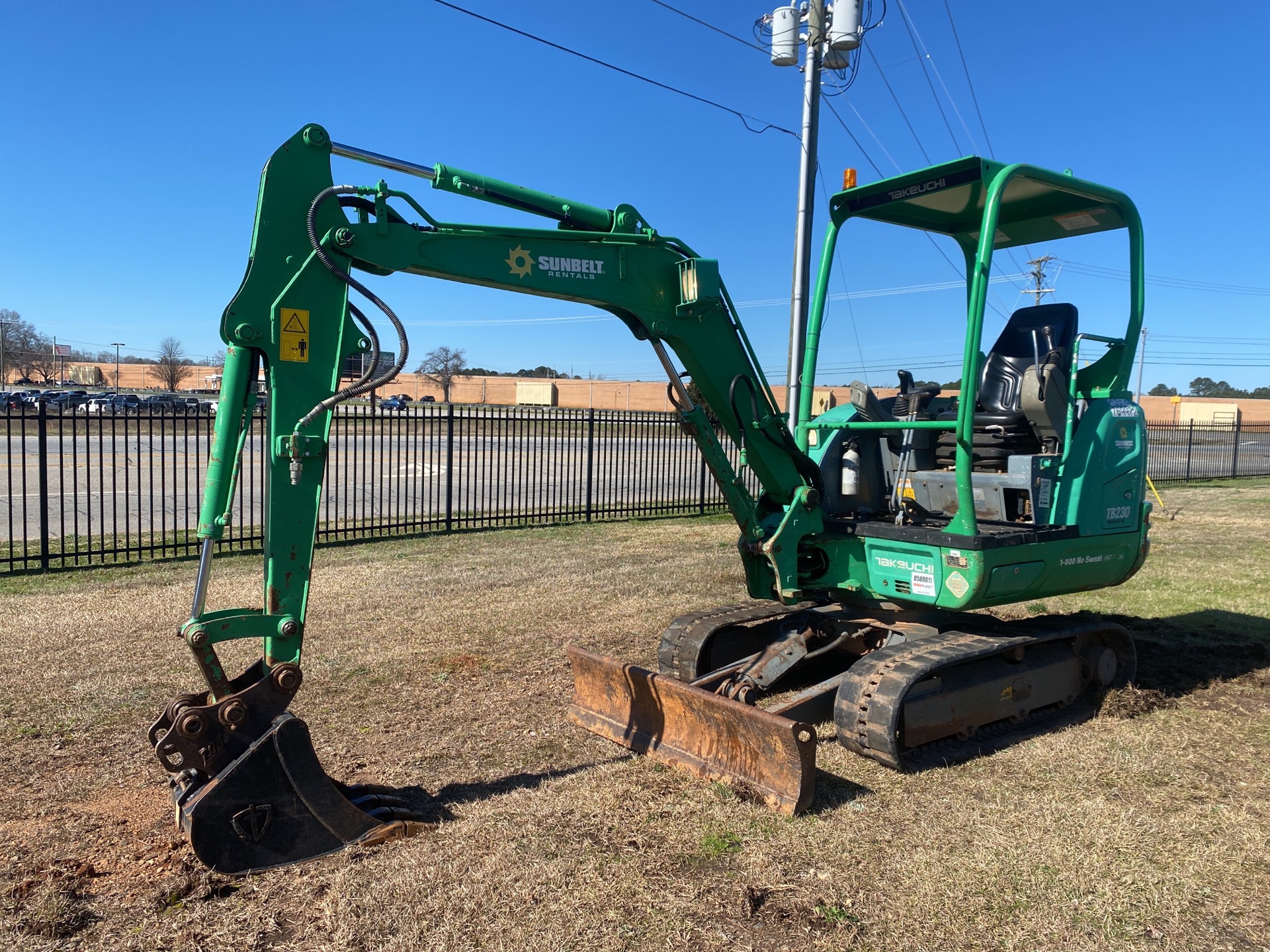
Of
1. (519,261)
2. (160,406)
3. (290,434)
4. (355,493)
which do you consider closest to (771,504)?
(519,261)

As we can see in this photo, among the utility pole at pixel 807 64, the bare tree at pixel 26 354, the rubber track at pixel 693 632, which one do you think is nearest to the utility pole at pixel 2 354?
the bare tree at pixel 26 354

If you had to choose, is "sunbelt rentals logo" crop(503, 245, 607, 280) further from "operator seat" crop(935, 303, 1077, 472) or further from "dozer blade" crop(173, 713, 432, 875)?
"operator seat" crop(935, 303, 1077, 472)

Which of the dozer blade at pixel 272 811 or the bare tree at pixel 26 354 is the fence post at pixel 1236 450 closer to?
the dozer blade at pixel 272 811

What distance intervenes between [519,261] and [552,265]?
192 millimetres

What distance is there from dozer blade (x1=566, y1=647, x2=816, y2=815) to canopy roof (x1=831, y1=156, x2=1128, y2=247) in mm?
3317

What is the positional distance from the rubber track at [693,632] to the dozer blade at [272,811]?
2474mm

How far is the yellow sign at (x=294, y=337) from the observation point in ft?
13.1

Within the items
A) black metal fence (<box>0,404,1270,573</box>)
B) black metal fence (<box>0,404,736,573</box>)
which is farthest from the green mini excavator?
black metal fence (<box>0,404,736,573</box>)

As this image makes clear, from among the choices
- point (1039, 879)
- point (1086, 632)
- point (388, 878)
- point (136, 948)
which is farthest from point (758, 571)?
point (136, 948)

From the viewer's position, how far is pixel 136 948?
3203mm

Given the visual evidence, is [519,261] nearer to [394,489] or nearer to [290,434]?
[290,434]

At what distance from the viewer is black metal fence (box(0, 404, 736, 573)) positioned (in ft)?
34.7

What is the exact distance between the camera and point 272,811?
3760 millimetres

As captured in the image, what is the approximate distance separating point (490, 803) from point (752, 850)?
1.30m
